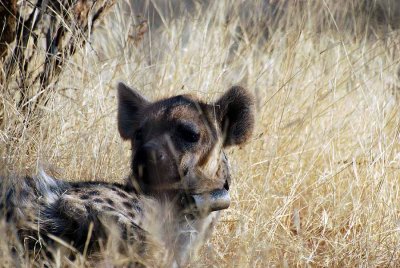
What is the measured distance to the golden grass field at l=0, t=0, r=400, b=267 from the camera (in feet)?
14.3

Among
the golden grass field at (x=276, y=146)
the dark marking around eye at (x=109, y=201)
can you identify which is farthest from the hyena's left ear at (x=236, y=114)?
the dark marking around eye at (x=109, y=201)

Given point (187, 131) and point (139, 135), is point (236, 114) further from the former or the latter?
point (139, 135)

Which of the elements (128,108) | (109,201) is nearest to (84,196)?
(109,201)

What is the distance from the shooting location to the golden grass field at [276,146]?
14.3 feet

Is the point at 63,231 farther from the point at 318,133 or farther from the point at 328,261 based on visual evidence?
the point at 318,133

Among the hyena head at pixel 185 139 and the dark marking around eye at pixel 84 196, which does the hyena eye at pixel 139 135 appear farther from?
the dark marking around eye at pixel 84 196

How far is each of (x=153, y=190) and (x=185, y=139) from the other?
31 cm

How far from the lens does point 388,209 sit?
4680mm

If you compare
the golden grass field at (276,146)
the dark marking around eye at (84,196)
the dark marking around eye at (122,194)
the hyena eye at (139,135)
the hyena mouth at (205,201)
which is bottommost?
the golden grass field at (276,146)

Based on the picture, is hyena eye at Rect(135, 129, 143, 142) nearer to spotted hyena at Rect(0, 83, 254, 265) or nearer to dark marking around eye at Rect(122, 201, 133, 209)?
spotted hyena at Rect(0, 83, 254, 265)

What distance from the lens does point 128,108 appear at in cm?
461

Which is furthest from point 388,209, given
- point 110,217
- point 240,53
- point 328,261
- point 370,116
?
point 240,53

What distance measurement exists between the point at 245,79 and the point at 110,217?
316 centimetres

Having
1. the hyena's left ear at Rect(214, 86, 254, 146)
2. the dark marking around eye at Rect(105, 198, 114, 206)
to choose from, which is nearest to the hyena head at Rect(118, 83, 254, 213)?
the hyena's left ear at Rect(214, 86, 254, 146)
